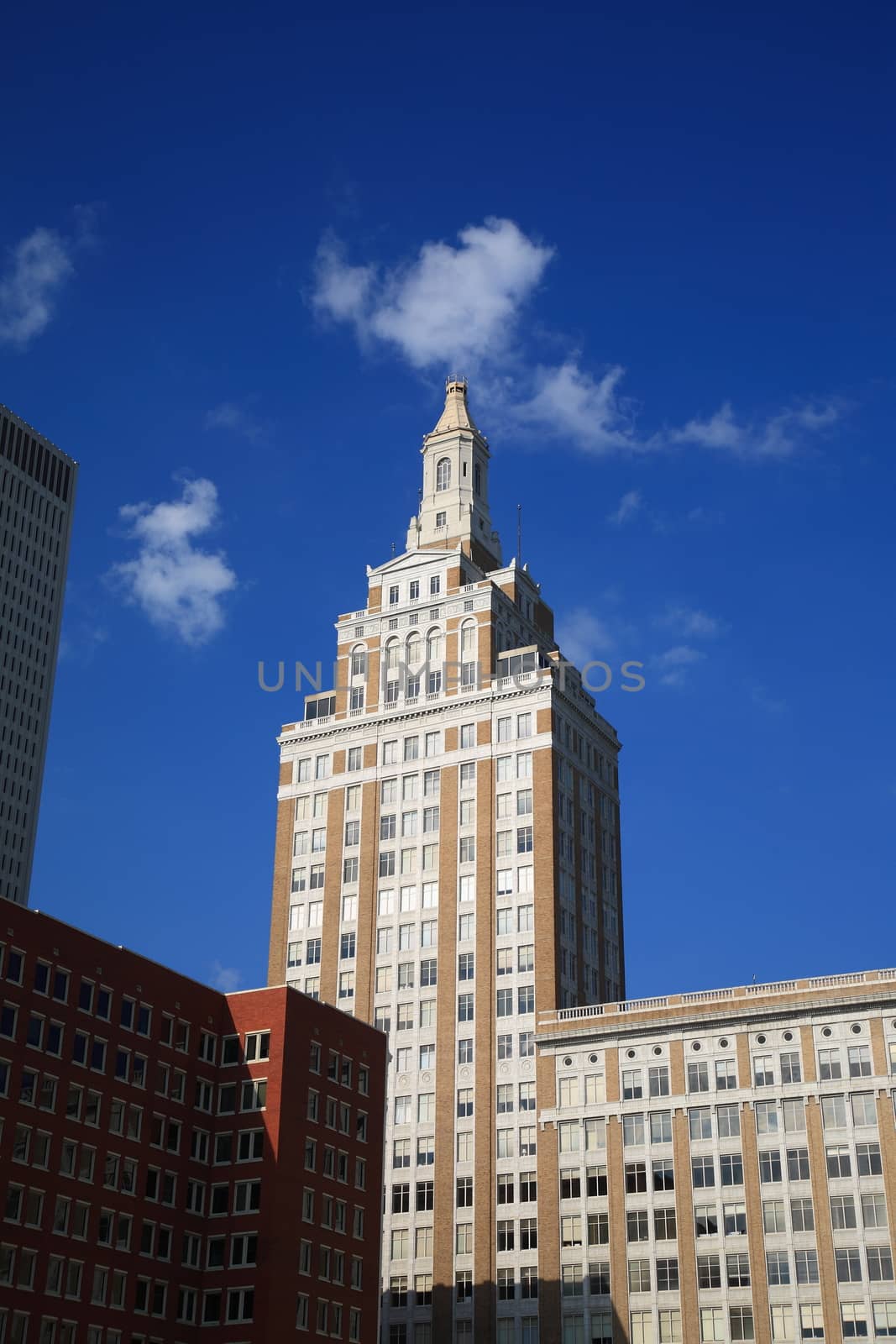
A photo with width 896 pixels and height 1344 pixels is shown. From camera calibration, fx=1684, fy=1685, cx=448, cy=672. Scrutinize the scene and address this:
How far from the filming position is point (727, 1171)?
13025cm

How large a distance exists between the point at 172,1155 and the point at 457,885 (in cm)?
4914

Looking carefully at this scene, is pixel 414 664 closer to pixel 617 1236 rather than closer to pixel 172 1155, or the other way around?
pixel 617 1236

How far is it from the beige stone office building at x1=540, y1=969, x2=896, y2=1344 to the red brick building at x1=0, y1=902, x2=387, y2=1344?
18370 millimetres

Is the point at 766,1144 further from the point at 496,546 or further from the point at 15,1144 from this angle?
the point at 496,546

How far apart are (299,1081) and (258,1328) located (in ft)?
56.2

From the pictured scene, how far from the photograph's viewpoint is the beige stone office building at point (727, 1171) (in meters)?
124

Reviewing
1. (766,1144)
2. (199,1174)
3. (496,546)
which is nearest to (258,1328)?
(199,1174)

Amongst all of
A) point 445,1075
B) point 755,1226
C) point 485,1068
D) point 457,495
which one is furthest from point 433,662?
point 755,1226

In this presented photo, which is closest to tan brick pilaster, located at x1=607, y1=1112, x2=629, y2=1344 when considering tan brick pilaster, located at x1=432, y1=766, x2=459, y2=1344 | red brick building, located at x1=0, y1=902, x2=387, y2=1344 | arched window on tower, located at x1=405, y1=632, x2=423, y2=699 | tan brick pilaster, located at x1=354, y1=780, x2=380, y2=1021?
tan brick pilaster, located at x1=432, y1=766, x2=459, y2=1344

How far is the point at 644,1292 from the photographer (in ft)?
425

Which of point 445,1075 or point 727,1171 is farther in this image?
point 445,1075

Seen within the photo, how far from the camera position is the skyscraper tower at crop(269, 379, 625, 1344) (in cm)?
14188

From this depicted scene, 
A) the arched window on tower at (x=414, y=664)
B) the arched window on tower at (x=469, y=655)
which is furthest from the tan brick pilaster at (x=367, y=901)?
the arched window on tower at (x=469, y=655)

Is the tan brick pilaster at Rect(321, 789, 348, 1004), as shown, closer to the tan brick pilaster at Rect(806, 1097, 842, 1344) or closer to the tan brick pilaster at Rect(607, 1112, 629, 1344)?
the tan brick pilaster at Rect(607, 1112, 629, 1344)
